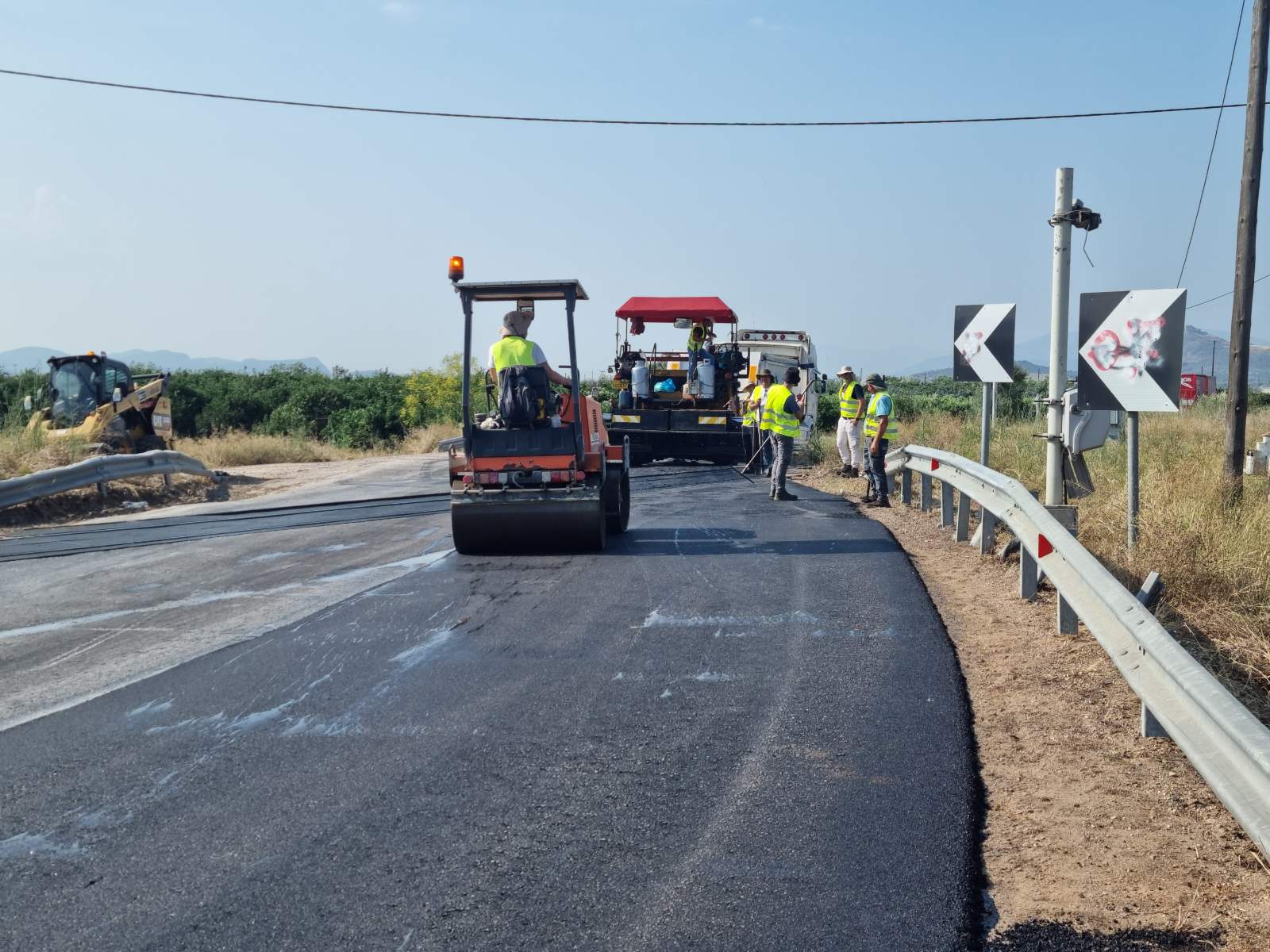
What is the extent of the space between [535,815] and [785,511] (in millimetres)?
9139

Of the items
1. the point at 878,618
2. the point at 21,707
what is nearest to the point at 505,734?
the point at 21,707

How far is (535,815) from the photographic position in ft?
13.7

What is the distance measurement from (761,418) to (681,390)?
246 inches

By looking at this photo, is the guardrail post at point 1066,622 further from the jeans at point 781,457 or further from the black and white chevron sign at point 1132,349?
the jeans at point 781,457

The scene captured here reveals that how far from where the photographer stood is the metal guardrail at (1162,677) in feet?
11.3

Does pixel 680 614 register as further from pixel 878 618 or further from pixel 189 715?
pixel 189 715

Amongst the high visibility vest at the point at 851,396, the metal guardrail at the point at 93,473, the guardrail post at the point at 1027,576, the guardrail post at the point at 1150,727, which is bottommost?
the guardrail post at the point at 1150,727

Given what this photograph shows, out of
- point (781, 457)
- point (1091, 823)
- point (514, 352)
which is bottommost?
point (1091, 823)

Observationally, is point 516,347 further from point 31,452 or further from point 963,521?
point 31,452

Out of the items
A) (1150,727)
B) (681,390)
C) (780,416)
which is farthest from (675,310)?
(1150,727)

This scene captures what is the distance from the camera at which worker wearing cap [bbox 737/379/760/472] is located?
18.9 metres

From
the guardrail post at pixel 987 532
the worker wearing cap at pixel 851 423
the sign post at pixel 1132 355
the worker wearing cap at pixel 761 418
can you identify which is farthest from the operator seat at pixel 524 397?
the worker wearing cap at pixel 851 423

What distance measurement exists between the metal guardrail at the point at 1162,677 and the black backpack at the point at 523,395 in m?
4.00

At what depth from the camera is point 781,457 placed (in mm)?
14031
